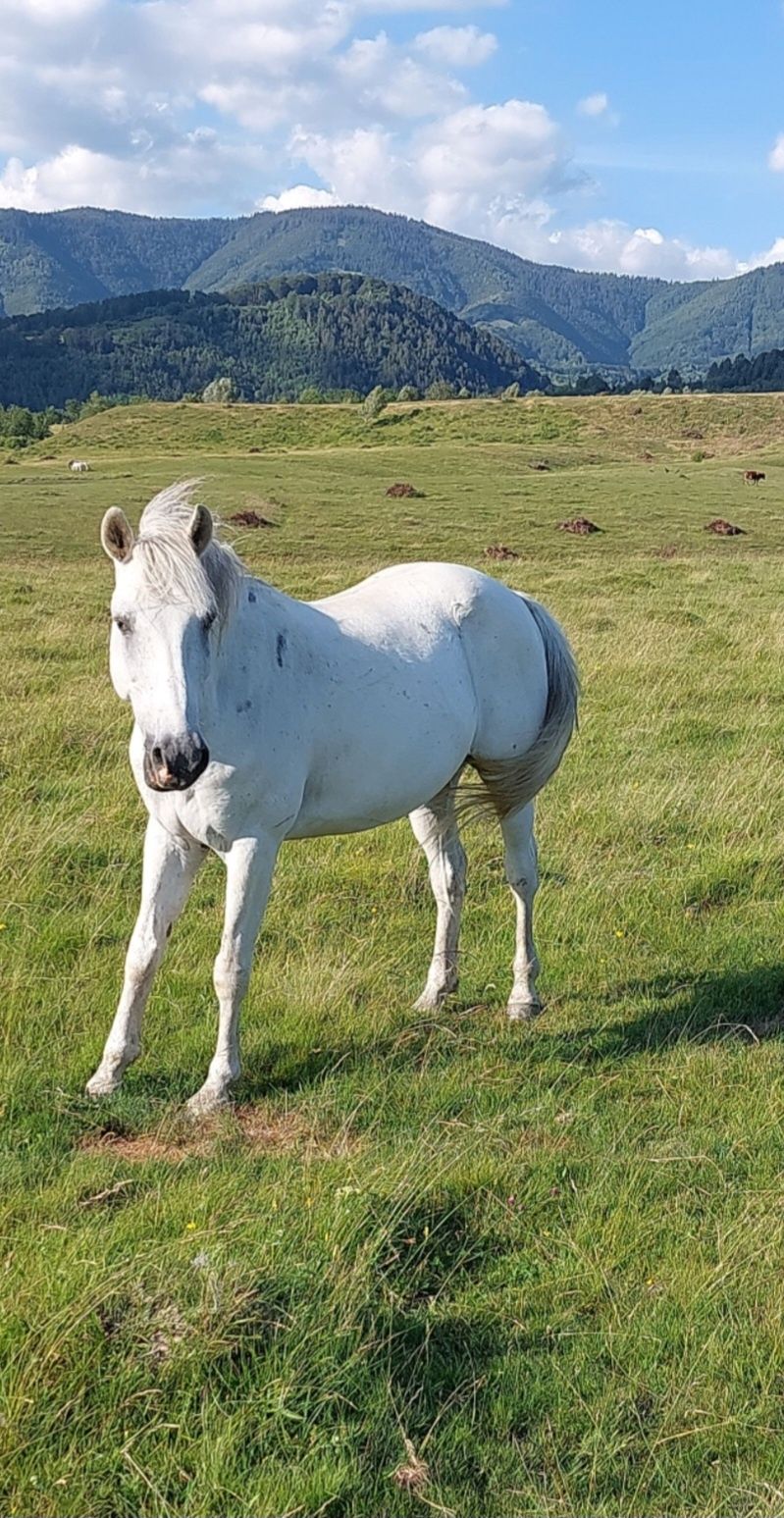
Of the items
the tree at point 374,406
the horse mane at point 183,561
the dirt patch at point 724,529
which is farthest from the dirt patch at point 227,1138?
the tree at point 374,406

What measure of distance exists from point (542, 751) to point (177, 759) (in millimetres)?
2925

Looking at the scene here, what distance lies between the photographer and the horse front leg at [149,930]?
461 centimetres

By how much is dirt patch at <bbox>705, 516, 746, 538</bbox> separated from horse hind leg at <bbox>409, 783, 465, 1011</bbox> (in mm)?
29489

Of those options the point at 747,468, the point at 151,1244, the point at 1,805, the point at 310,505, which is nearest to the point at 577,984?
the point at 151,1244

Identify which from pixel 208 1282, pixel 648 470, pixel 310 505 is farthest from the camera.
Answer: pixel 648 470

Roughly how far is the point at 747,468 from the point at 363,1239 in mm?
60483

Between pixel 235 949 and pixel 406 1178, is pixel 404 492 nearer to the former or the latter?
pixel 235 949

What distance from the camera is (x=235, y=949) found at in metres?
4.55

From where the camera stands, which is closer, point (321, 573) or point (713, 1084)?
point (713, 1084)

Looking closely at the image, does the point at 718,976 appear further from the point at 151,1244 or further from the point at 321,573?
the point at 321,573

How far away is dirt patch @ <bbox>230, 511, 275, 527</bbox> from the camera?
101 feet

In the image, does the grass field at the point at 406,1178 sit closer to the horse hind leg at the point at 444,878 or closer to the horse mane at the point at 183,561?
the horse hind leg at the point at 444,878

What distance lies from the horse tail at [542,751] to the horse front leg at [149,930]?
6.19ft

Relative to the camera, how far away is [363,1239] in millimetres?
3432
